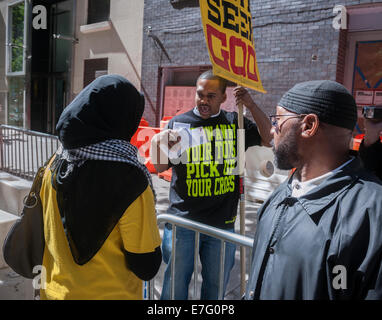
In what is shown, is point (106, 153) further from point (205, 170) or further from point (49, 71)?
point (49, 71)

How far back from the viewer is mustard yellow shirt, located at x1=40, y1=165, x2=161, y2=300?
1.65 m

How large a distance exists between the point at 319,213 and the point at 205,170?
157 cm

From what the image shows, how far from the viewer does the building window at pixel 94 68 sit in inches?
539

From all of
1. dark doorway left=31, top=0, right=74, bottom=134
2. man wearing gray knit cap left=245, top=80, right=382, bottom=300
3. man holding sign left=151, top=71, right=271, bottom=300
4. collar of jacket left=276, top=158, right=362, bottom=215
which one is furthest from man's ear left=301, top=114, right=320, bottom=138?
dark doorway left=31, top=0, right=74, bottom=134

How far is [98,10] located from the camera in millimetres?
13852

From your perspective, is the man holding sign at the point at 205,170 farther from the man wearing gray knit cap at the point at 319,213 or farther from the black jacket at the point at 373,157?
the man wearing gray knit cap at the point at 319,213

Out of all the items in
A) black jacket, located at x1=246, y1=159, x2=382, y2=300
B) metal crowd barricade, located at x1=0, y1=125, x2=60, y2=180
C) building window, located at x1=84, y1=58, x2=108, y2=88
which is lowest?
metal crowd barricade, located at x1=0, y1=125, x2=60, y2=180

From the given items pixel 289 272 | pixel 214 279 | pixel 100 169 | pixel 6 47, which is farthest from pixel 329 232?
pixel 6 47

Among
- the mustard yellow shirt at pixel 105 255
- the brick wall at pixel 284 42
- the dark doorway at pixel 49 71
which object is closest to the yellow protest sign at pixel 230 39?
the mustard yellow shirt at pixel 105 255

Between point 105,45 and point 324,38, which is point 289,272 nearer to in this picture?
point 324,38

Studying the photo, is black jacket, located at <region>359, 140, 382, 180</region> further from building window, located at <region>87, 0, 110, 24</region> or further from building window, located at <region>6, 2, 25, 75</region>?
building window, located at <region>6, 2, 25, 75</region>

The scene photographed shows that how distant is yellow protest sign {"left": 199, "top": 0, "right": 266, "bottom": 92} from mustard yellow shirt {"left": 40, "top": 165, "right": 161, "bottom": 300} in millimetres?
1247

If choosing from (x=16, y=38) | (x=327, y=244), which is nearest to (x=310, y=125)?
(x=327, y=244)

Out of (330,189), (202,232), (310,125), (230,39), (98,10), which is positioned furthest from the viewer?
(98,10)
